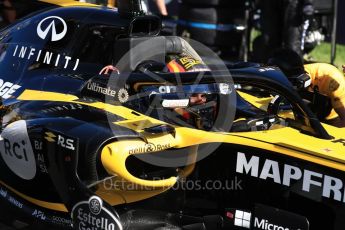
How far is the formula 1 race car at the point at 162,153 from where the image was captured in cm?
326

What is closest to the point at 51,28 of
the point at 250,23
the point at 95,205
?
the point at 95,205

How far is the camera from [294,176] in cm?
323

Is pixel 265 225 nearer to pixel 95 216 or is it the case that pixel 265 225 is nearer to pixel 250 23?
pixel 95 216

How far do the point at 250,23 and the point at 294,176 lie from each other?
6.16 m

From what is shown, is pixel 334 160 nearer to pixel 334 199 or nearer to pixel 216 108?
pixel 334 199

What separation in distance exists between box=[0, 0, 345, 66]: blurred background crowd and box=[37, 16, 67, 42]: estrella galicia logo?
3.39 metres

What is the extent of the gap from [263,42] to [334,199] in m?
5.43

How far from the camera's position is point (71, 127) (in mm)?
3381

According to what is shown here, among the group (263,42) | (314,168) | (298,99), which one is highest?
(298,99)

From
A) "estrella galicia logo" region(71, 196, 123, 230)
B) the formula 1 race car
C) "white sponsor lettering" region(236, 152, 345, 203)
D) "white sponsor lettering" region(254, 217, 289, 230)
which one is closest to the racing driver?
the formula 1 race car

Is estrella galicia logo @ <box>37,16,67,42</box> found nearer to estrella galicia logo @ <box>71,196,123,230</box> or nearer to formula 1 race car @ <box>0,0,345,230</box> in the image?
formula 1 race car @ <box>0,0,345,230</box>

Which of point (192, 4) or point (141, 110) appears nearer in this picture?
point (141, 110)

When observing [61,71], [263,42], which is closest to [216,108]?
[61,71]

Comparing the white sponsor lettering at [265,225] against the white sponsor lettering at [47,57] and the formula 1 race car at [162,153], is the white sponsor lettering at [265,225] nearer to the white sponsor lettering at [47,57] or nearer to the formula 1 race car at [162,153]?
the formula 1 race car at [162,153]
